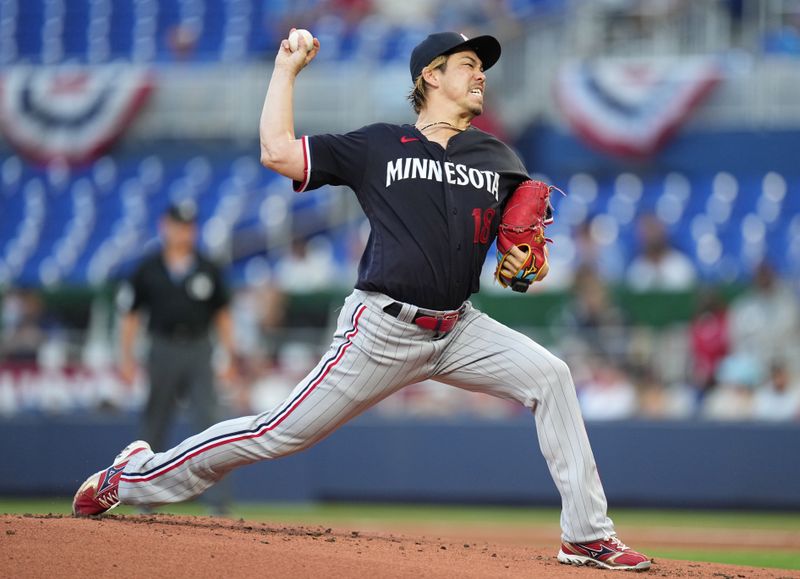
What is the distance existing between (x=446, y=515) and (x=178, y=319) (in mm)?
2843

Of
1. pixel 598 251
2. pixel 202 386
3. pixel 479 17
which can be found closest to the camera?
pixel 202 386

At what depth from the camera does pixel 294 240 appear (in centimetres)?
1488

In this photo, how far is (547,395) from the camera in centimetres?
482

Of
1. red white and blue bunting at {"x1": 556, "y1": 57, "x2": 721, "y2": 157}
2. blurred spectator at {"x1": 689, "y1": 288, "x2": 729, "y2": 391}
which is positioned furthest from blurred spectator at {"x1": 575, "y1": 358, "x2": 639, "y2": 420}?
red white and blue bunting at {"x1": 556, "y1": 57, "x2": 721, "y2": 157}

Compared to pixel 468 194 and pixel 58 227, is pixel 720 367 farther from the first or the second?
pixel 58 227

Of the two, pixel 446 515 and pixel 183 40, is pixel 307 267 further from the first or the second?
pixel 183 40

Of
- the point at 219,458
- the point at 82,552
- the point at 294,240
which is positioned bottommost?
the point at 82,552

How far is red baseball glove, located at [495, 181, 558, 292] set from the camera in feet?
16.3

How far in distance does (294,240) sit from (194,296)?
6.35 m

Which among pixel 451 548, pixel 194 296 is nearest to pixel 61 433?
pixel 194 296

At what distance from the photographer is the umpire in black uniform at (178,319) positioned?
8430 millimetres

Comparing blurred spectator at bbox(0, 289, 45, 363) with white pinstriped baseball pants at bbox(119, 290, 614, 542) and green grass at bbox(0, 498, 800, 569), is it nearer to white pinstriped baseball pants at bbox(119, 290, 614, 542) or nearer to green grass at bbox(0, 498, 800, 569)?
green grass at bbox(0, 498, 800, 569)

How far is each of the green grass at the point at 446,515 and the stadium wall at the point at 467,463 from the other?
10 centimetres

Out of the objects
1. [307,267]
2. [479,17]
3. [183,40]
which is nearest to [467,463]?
[307,267]
